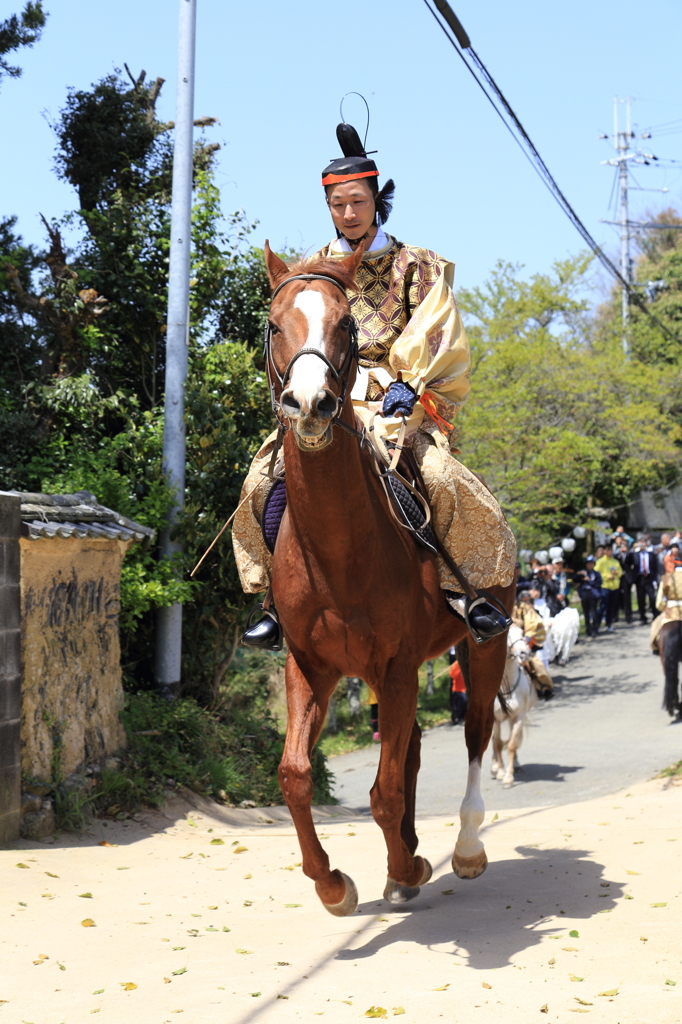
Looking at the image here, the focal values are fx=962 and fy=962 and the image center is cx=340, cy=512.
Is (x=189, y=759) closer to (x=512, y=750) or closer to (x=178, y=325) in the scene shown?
(x=178, y=325)

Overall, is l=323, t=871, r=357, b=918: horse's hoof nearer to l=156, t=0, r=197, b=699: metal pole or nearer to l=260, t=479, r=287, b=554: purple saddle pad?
l=260, t=479, r=287, b=554: purple saddle pad

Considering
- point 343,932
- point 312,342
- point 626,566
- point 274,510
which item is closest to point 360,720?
point 626,566

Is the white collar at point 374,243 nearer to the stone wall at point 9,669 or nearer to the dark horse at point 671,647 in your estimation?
the stone wall at point 9,669

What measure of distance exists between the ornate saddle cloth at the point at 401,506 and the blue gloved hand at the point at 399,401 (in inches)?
11.8

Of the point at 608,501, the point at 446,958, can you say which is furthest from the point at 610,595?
the point at 446,958

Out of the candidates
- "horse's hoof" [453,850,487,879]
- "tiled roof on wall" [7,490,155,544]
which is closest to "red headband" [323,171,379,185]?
"tiled roof on wall" [7,490,155,544]

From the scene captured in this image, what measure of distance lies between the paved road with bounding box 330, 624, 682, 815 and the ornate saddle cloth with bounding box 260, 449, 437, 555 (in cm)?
693

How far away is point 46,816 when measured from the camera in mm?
7277

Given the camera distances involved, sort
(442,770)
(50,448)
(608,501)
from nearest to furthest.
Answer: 1. (50,448)
2. (442,770)
3. (608,501)

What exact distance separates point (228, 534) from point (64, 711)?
2964 millimetres

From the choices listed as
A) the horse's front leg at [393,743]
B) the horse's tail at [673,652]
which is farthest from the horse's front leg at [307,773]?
the horse's tail at [673,652]

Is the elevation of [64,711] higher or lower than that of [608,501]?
lower

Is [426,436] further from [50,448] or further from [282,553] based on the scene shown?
[50,448]

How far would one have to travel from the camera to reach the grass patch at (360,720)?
17.4 m
